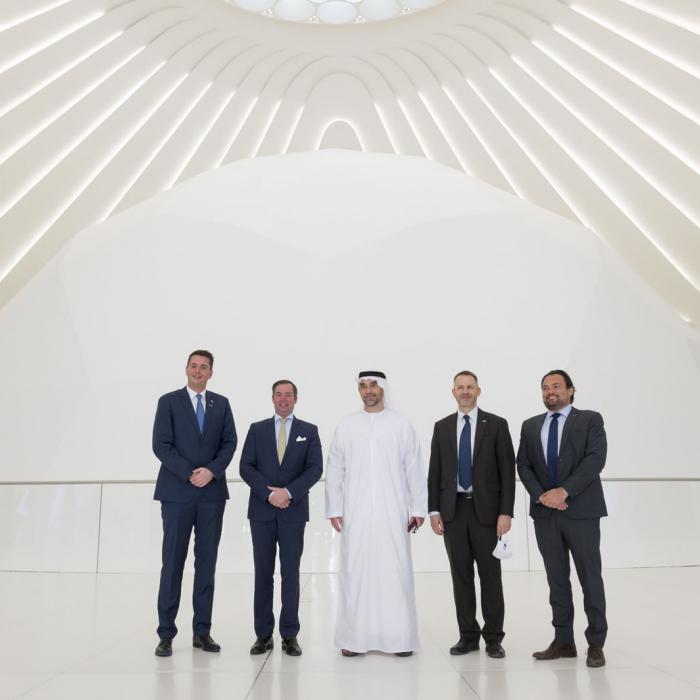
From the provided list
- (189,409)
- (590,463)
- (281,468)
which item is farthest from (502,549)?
(189,409)

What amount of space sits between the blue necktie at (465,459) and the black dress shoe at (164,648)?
2.07m

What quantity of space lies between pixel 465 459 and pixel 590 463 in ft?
2.62

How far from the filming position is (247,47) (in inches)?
703

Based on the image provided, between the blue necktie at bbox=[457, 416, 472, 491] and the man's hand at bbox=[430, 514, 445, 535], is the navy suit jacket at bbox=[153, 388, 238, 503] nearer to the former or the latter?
the man's hand at bbox=[430, 514, 445, 535]

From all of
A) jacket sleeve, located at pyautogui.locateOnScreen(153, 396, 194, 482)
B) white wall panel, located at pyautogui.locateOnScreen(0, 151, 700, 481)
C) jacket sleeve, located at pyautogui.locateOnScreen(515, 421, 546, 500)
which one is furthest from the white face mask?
white wall panel, located at pyautogui.locateOnScreen(0, 151, 700, 481)

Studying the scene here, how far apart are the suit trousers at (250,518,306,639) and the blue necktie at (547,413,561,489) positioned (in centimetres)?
162

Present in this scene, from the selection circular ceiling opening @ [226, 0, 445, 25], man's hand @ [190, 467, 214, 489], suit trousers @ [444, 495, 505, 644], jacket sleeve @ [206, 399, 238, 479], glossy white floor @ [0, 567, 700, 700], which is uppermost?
circular ceiling opening @ [226, 0, 445, 25]

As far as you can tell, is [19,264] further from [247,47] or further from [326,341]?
[326,341]

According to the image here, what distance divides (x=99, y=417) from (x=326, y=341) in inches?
130

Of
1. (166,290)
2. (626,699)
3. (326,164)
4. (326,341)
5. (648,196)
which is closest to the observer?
(626,699)

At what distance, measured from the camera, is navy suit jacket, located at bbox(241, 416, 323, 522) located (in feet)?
16.1

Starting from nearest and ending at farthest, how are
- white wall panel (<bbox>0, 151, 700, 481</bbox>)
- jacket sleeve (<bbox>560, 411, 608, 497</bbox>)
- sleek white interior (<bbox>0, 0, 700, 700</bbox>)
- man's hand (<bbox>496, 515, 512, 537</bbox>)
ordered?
1. jacket sleeve (<bbox>560, 411, 608, 497</bbox>)
2. man's hand (<bbox>496, 515, 512, 537</bbox>)
3. sleek white interior (<bbox>0, 0, 700, 700</bbox>)
4. white wall panel (<bbox>0, 151, 700, 481</bbox>)

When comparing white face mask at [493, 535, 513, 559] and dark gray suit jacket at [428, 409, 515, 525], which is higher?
dark gray suit jacket at [428, 409, 515, 525]

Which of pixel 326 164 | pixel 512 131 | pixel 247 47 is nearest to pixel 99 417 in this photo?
pixel 326 164
